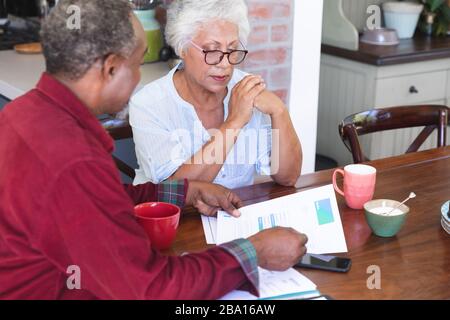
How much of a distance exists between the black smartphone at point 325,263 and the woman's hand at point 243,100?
534 millimetres

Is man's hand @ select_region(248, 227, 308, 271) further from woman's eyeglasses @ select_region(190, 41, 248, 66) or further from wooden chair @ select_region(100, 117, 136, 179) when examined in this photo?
wooden chair @ select_region(100, 117, 136, 179)

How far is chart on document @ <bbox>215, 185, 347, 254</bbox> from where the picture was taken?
4.59 ft

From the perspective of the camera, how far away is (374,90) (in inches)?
125

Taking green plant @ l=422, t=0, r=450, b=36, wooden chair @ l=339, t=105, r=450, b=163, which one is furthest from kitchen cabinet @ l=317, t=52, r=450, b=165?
wooden chair @ l=339, t=105, r=450, b=163

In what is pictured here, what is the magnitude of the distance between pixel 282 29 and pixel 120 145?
0.83 meters

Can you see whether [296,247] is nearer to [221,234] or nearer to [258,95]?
[221,234]

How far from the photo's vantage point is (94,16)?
1039 mm

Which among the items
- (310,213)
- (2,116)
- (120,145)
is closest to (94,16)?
(2,116)

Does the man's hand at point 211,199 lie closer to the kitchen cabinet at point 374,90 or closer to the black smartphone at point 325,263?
the black smartphone at point 325,263

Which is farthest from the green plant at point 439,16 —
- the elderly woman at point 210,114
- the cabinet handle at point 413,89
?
the elderly woman at point 210,114

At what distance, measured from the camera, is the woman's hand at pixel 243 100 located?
1.75m

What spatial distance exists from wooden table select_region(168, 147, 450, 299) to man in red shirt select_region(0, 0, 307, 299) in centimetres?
21

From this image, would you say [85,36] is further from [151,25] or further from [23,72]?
[23,72]
